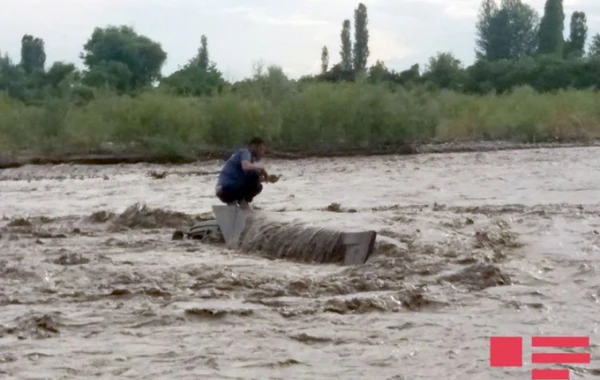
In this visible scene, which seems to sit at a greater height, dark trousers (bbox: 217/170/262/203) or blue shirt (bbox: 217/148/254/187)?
blue shirt (bbox: 217/148/254/187)

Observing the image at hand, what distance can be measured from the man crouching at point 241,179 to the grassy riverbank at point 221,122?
14.2 m

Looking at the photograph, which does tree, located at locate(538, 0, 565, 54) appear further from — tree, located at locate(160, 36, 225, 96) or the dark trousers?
the dark trousers

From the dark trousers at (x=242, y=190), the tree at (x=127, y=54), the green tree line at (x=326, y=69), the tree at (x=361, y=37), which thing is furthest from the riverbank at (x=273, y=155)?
the tree at (x=361, y=37)

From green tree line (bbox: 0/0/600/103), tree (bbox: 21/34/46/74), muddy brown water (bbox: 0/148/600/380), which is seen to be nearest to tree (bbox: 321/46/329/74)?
green tree line (bbox: 0/0/600/103)

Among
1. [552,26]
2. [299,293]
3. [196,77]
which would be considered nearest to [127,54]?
[196,77]

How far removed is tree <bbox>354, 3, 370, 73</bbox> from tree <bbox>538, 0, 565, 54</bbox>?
11.0 metres

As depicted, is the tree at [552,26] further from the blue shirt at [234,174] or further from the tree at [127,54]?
the blue shirt at [234,174]

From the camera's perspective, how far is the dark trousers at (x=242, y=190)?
1159cm

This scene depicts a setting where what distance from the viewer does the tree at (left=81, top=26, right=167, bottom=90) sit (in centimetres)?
4706

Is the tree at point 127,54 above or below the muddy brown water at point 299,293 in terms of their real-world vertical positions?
above

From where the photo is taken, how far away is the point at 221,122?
1064 inches

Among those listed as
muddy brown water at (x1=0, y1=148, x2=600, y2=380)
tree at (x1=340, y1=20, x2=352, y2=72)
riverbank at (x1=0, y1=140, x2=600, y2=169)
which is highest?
tree at (x1=340, y1=20, x2=352, y2=72)

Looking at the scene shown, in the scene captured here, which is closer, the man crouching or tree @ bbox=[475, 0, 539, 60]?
the man crouching

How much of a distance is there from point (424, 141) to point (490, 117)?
4001 millimetres
